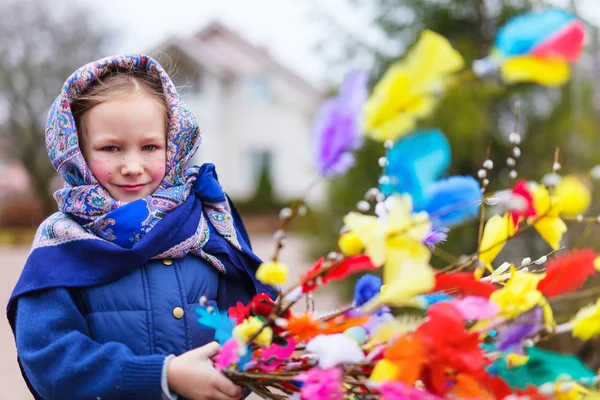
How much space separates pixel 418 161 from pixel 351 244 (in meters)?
0.17

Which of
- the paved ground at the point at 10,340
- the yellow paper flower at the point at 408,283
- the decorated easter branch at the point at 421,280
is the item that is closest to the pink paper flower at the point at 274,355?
the decorated easter branch at the point at 421,280

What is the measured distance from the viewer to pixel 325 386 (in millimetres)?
1243

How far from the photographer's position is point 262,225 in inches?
936

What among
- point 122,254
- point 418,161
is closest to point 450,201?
point 418,161

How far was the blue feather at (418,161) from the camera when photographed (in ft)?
3.80

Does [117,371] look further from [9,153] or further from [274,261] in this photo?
[9,153]

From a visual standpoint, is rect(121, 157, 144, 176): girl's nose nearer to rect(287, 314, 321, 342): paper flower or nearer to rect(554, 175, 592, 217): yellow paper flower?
rect(287, 314, 321, 342): paper flower

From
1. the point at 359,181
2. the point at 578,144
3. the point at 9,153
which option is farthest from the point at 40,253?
the point at 9,153

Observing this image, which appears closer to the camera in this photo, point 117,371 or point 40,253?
point 117,371

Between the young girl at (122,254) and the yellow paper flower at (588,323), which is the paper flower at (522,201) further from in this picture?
the young girl at (122,254)

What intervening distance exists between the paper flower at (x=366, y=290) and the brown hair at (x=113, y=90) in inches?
27.8

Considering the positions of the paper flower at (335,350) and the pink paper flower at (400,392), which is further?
the paper flower at (335,350)

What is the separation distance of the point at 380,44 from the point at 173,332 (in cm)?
459

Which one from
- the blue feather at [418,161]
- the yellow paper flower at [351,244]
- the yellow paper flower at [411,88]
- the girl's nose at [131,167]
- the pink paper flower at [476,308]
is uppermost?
the yellow paper flower at [411,88]
